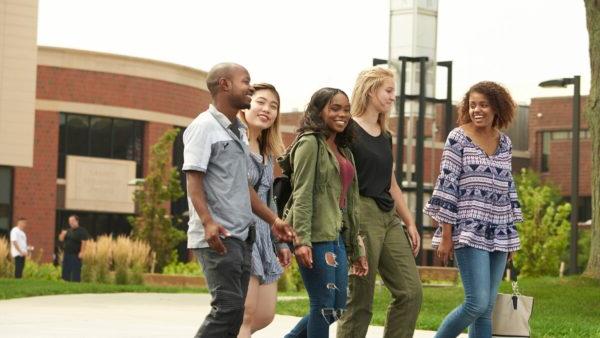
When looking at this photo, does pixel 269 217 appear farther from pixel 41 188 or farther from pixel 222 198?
pixel 41 188

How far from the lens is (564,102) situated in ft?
235

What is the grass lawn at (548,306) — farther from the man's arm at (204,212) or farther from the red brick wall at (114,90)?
the red brick wall at (114,90)

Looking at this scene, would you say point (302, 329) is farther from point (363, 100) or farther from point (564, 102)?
point (564, 102)

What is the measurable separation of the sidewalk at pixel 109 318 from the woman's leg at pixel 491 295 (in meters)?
4.40

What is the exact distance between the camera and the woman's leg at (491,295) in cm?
821

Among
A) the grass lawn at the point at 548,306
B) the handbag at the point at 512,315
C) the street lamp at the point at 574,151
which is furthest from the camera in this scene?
the street lamp at the point at 574,151

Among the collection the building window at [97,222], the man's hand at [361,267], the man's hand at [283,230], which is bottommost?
the building window at [97,222]

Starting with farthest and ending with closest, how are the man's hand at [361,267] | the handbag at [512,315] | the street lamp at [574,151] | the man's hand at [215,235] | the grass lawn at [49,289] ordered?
1. the street lamp at [574,151]
2. the grass lawn at [49,289]
3. the handbag at [512,315]
4. the man's hand at [361,267]
5. the man's hand at [215,235]

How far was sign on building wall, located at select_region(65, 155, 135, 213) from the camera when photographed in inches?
1964

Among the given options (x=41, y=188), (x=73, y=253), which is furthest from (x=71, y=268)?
(x=41, y=188)

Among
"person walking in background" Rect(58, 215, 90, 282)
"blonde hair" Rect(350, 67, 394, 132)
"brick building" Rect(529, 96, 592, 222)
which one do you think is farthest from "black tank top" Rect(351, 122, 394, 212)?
"brick building" Rect(529, 96, 592, 222)

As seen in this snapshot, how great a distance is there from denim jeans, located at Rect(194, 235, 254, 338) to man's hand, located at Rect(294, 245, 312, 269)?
2.73 ft

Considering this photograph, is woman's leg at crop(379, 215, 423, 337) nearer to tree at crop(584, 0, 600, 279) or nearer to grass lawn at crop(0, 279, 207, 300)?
tree at crop(584, 0, 600, 279)

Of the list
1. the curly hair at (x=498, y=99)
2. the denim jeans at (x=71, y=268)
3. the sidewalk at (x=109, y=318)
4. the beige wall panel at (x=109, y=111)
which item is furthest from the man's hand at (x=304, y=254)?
the beige wall panel at (x=109, y=111)
